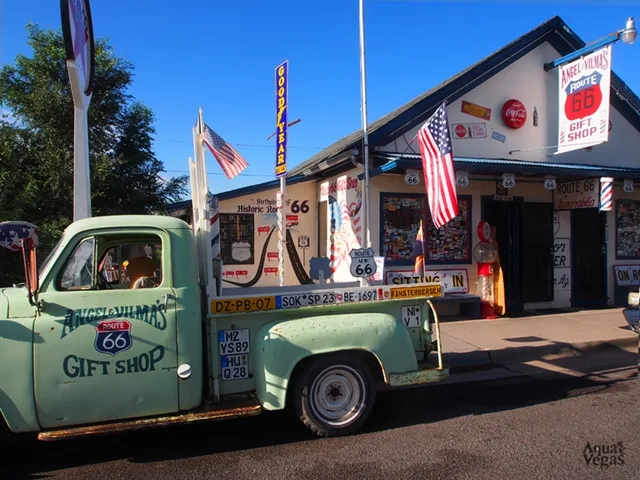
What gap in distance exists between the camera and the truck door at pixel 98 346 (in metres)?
3.73

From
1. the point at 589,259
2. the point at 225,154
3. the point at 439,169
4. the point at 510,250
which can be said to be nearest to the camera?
the point at 225,154

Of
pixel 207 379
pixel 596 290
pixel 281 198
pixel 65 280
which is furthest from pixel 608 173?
pixel 65 280

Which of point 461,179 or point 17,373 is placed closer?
point 17,373

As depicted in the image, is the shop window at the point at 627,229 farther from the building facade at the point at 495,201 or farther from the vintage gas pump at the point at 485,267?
the vintage gas pump at the point at 485,267

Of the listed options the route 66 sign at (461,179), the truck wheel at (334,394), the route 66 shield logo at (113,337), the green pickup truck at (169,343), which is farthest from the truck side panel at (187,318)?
the route 66 sign at (461,179)

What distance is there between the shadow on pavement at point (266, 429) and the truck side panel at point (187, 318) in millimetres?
584

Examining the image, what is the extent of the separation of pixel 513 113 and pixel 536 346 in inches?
203

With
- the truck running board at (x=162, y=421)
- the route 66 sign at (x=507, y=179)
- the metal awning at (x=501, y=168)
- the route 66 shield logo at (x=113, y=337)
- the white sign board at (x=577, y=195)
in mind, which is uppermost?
the metal awning at (x=501, y=168)

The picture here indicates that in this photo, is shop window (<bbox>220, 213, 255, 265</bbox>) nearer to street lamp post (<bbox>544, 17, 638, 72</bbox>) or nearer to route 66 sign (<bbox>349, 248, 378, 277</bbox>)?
route 66 sign (<bbox>349, 248, 378, 277</bbox>)

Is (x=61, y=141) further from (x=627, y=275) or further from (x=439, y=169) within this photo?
(x=627, y=275)

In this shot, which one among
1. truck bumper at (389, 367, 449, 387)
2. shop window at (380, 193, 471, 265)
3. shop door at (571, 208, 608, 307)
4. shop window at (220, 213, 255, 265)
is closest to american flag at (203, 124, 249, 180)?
truck bumper at (389, 367, 449, 387)

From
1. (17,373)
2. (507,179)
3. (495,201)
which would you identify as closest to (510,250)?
(495,201)

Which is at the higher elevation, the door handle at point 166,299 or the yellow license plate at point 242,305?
the door handle at point 166,299

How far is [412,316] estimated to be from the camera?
193 inches
